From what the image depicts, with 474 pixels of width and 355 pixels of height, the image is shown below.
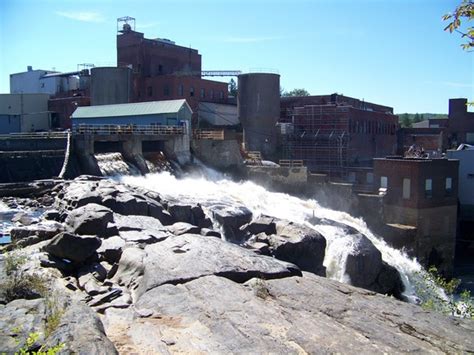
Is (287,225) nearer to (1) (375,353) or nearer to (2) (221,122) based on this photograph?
(1) (375,353)

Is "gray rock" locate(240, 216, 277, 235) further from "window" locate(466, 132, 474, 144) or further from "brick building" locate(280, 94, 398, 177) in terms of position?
"window" locate(466, 132, 474, 144)

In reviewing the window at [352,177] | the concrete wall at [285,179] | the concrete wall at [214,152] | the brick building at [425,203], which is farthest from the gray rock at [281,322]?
the window at [352,177]

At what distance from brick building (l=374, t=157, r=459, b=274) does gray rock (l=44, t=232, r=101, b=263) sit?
2229 cm

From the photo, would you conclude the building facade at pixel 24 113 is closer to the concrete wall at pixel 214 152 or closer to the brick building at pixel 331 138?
the concrete wall at pixel 214 152

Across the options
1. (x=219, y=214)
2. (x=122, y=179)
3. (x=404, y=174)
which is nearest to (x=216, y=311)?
(x=219, y=214)

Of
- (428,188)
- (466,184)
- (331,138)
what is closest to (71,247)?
(428,188)

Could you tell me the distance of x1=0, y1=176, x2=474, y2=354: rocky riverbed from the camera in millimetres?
7450

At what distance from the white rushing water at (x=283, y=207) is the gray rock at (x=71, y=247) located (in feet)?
39.2

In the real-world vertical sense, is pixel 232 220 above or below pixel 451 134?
below

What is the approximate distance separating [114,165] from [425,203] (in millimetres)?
19278

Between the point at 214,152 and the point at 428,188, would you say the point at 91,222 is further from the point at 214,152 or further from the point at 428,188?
the point at 428,188

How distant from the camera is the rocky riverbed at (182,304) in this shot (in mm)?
7450

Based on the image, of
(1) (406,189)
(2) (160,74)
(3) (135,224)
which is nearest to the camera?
(3) (135,224)

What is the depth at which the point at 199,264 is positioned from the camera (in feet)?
35.2
